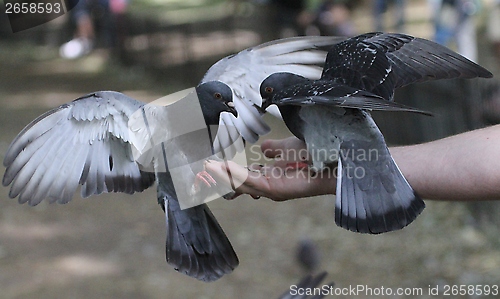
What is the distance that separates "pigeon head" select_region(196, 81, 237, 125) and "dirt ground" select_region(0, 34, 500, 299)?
3.08m

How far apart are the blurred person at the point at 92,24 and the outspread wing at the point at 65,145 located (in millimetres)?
12379

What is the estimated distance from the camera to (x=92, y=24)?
1619cm

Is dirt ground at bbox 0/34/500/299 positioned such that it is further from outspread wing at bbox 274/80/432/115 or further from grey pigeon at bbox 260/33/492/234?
outspread wing at bbox 274/80/432/115

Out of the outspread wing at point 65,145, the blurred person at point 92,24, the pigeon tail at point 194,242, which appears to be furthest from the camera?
the blurred person at point 92,24

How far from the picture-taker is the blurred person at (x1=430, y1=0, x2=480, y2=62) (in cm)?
941

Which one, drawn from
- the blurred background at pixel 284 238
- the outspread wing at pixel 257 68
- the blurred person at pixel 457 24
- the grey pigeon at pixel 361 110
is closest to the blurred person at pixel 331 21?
the blurred background at pixel 284 238

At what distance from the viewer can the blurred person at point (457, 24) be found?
941 centimetres

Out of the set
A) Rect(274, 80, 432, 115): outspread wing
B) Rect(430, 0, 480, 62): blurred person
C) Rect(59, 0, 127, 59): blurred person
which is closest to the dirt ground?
Rect(430, 0, 480, 62): blurred person

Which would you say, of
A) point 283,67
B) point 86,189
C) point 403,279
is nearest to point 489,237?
point 403,279

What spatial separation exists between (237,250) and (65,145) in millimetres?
3888

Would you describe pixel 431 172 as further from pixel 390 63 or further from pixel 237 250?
pixel 237 250

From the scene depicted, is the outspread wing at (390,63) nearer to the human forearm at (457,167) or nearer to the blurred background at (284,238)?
the human forearm at (457,167)

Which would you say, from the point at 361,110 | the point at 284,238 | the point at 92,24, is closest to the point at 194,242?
the point at 361,110

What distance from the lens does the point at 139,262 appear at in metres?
6.42
